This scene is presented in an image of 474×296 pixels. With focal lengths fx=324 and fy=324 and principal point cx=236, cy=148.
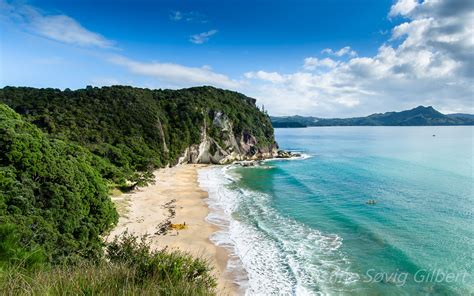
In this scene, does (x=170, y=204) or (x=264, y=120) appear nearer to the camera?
(x=170, y=204)

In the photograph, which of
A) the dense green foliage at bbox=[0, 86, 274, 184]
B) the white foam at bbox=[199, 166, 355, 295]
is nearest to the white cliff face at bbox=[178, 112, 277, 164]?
the dense green foliage at bbox=[0, 86, 274, 184]

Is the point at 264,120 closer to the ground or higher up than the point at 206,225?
higher up

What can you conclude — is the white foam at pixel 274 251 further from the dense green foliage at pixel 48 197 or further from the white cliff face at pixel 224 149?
the white cliff face at pixel 224 149

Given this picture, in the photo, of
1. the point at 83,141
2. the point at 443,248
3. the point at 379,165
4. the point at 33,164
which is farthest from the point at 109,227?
the point at 379,165

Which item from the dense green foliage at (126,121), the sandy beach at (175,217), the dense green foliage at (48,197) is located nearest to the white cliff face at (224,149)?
the dense green foliage at (126,121)

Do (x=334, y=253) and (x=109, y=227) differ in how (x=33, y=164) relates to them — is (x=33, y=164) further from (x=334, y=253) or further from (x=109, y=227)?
(x=334, y=253)

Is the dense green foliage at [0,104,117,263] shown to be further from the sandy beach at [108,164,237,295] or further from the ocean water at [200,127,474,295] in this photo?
the ocean water at [200,127,474,295]

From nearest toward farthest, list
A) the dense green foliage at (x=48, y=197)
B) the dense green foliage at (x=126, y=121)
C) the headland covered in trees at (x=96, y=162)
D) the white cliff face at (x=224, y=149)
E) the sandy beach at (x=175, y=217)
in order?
1. the headland covered in trees at (x=96, y=162)
2. the dense green foliage at (x=48, y=197)
3. the sandy beach at (x=175, y=217)
4. the dense green foliage at (x=126, y=121)
5. the white cliff face at (x=224, y=149)
